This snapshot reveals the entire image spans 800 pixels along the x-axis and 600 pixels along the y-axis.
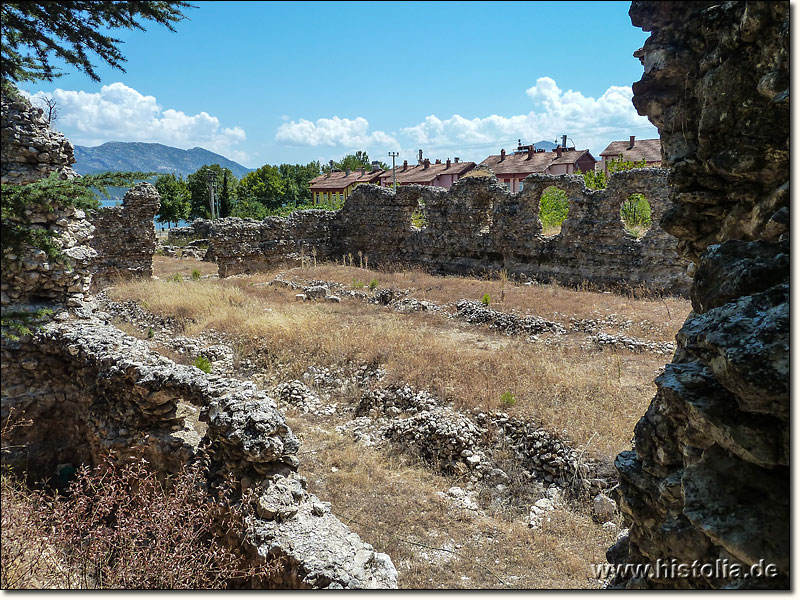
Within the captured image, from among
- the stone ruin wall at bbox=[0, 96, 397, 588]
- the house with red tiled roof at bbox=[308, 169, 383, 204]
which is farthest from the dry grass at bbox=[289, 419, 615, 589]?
the house with red tiled roof at bbox=[308, 169, 383, 204]

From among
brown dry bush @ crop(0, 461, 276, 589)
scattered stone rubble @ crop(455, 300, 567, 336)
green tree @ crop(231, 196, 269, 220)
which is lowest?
brown dry bush @ crop(0, 461, 276, 589)

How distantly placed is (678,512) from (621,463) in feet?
1.46

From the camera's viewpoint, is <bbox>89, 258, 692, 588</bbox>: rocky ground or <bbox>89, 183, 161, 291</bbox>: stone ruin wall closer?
<bbox>89, 258, 692, 588</bbox>: rocky ground

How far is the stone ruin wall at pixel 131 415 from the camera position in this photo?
13.6ft

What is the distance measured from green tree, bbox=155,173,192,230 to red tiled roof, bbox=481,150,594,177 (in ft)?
101

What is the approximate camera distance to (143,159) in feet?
75.2

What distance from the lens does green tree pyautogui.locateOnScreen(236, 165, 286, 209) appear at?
6919 centimetres

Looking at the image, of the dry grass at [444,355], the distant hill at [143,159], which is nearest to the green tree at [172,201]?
the distant hill at [143,159]

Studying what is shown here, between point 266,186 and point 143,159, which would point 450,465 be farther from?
point 266,186

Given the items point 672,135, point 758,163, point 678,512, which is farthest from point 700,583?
point 672,135

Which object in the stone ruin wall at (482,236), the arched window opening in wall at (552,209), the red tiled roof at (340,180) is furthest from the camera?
the red tiled roof at (340,180)

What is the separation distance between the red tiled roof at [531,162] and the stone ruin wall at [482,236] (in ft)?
92.3

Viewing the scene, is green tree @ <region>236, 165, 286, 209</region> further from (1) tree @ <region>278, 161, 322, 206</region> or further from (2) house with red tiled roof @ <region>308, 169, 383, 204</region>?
(2) house with red tiled roof @ <region>308, 169, 383, 204</region>

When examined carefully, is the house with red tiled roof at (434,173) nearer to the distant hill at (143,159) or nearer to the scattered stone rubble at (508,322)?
the distant hill at (143,159)
